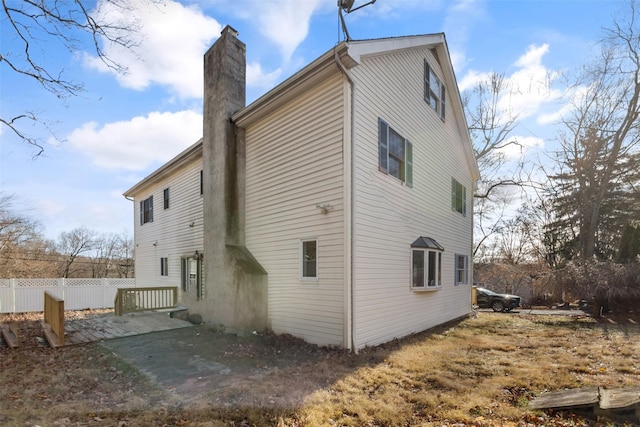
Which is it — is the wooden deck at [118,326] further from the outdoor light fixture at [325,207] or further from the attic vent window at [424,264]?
the attic vent window at [424,264]

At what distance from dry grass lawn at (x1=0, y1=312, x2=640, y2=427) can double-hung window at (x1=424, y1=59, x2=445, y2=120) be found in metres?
7.68

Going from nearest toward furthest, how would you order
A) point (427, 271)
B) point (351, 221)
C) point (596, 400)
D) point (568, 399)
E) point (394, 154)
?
point (596, 400) → point (568, 399) → point (351, 221) → point (394, 154) → point (427, 271)

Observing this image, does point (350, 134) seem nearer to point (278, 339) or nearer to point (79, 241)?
point (278, 339)

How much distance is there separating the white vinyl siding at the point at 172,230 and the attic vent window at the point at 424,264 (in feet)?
23.3

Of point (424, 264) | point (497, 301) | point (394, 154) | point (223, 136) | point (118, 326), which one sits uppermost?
point (223, 136)

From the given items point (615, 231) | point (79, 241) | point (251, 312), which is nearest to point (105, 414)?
point (251, 312)

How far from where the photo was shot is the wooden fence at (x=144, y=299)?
11.7 metres

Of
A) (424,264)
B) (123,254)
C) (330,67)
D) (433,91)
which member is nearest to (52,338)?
(330,67)

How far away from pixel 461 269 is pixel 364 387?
9.84m

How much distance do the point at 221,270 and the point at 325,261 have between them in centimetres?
348

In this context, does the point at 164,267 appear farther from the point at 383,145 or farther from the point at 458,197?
the point at 458,197

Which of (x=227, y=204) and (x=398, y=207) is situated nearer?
(x=398, y=207)

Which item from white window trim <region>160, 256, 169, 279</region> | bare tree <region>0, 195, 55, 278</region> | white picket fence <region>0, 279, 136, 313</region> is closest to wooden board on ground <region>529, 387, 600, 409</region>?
white window trim <region>160, 256, 169, 279</region>

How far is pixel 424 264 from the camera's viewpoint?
31.4 feet
